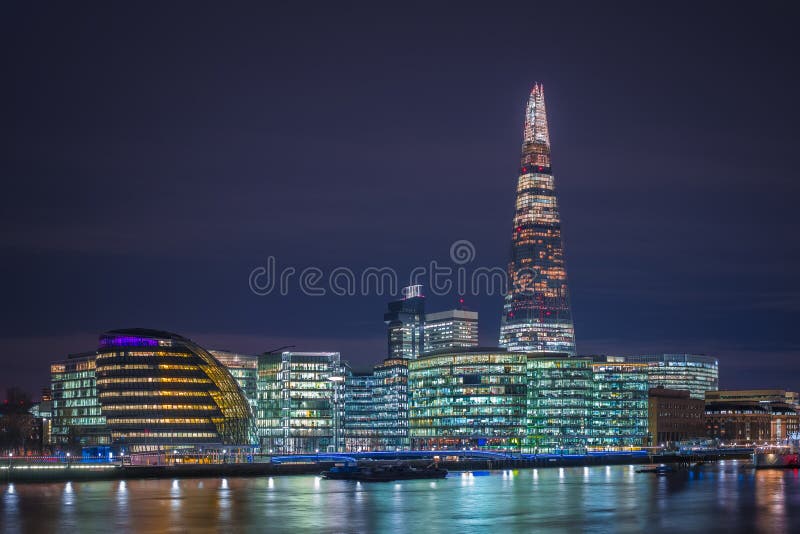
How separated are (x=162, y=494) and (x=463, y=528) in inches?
2321

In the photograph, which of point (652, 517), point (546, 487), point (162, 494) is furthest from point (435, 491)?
point (652, 517)

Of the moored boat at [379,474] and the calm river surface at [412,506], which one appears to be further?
the moored boat at [379,474]

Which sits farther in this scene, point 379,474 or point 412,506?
point 379,474

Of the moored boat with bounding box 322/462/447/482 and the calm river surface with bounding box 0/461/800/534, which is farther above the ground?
the calm river surface with bounding box 0/461/800/534

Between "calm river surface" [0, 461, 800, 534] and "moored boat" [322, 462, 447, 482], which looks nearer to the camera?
"calm river surface" [0, 461, 800, 534]

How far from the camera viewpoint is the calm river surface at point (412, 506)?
10075 centimetres

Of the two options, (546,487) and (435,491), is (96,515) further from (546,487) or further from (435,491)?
(546,487)

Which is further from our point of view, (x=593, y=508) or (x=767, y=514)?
(x=593, y=508)

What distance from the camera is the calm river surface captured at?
10075 centimetres

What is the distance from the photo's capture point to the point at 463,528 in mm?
97875

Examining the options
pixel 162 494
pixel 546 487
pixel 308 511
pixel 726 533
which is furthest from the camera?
pixel 546 487

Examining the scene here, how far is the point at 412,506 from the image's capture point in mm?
123375

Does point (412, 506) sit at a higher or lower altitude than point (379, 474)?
higher

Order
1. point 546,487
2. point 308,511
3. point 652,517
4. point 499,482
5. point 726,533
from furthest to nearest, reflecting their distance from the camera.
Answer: point 499,482, point 546,487, point 308,511, point 652,517, point 726,533
